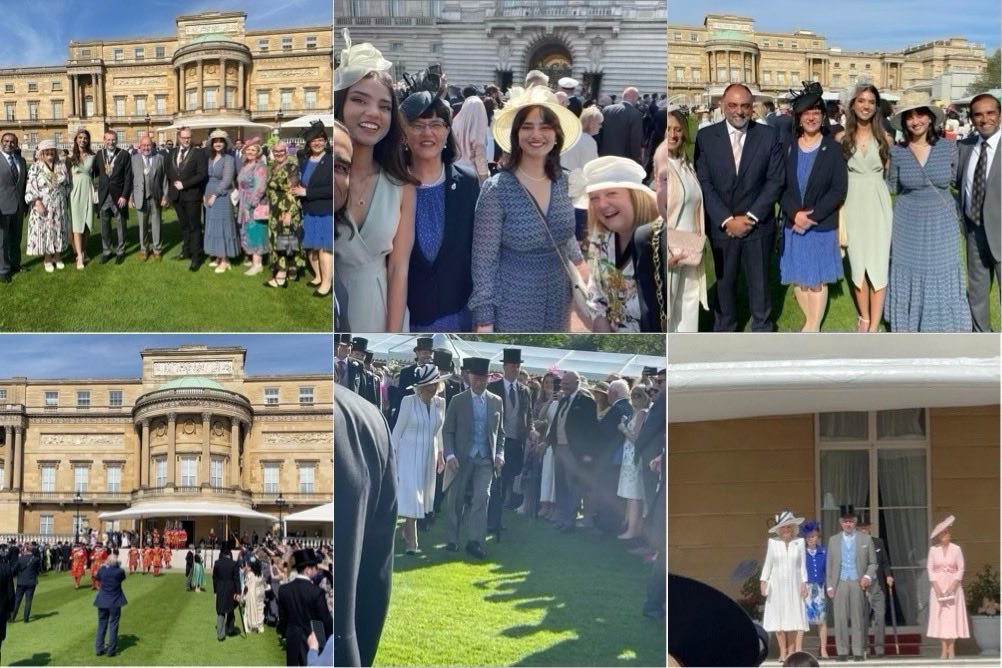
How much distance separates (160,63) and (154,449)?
9.00 feet

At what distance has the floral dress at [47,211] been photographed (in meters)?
9.14

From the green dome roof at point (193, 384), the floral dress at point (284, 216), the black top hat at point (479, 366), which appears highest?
the floral dress at point (284, 216)

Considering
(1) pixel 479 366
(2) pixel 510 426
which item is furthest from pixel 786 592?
(1) pixel 479 366

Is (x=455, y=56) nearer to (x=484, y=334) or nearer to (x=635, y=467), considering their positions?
(x=484, y=334)

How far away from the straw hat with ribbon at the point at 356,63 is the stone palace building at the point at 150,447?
2.02 metres

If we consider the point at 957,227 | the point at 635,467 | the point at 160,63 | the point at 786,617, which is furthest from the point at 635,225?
the point at 160,63

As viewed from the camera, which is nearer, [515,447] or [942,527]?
[515,447]

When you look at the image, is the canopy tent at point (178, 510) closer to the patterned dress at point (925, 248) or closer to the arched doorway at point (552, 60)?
the arched doorway at point (552, 60)

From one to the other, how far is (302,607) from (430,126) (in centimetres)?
341

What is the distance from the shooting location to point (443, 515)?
882 cm

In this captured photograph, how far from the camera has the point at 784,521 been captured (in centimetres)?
920

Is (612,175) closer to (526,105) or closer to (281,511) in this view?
(526,105)

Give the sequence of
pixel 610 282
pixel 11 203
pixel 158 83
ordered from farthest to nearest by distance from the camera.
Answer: pixel 11 203
pixel 158 83
pixel 610 282

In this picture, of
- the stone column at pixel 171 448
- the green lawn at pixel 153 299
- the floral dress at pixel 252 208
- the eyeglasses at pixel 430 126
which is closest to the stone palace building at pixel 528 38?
the eyeglasses at pixel 430 126
